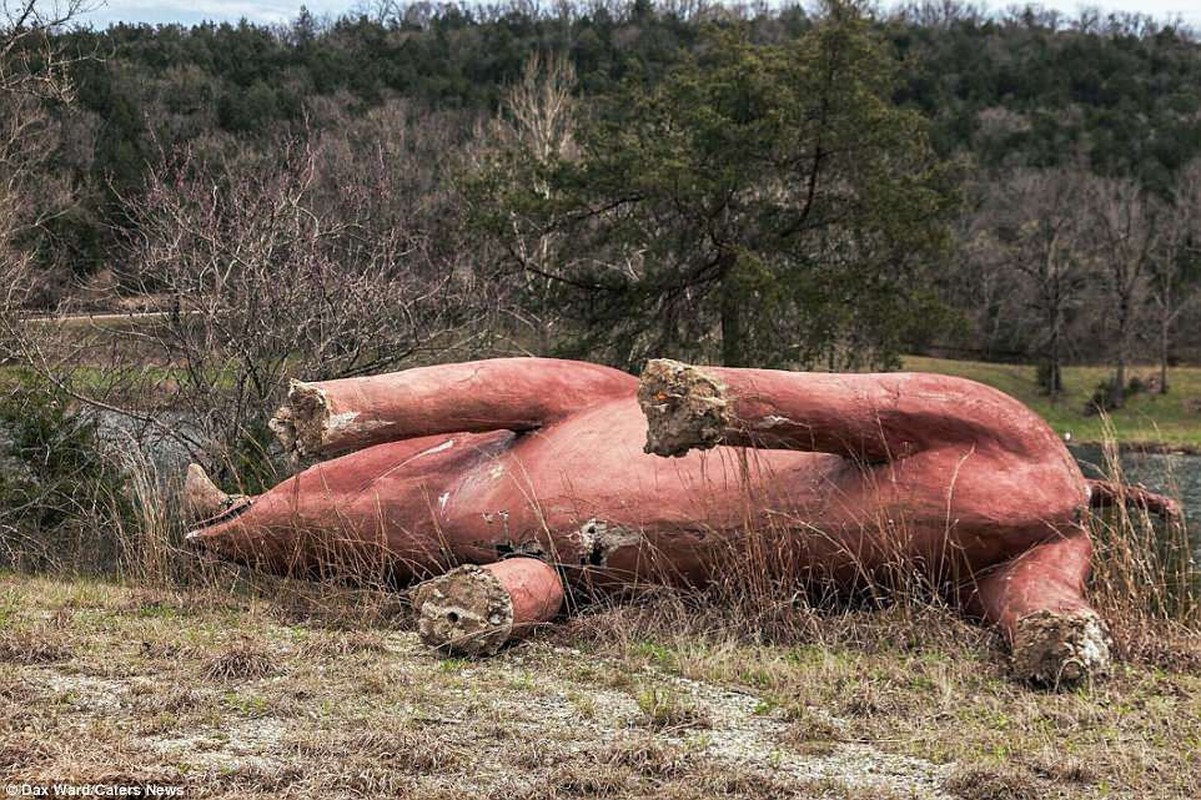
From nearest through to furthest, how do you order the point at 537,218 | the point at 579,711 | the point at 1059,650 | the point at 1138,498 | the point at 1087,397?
the point at 579,711 → the point at 1059,650 → the point at 1138,498 → the point at 537,218 → the point at 1087,397

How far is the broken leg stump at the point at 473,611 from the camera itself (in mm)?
5457

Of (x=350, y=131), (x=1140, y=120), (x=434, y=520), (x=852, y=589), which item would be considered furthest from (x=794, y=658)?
(x=1140, y=120)

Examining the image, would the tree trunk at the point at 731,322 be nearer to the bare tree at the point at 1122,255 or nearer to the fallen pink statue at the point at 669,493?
the fallen pink statue at the point at 669,493

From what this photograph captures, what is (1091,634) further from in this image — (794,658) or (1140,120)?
(1140,120)

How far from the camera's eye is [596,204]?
25.1 metres

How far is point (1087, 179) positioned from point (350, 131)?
3410 cm

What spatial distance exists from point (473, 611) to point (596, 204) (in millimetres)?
20164

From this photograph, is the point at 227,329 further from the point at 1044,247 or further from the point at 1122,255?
the point at 1122,255

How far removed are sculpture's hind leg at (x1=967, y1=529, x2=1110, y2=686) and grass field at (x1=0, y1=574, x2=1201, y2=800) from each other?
0.39ft

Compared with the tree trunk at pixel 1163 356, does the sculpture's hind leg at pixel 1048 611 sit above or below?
above

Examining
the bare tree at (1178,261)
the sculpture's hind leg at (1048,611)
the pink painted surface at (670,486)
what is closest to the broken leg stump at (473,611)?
the pink painted surface at (670,486)

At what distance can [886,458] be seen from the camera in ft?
19.2

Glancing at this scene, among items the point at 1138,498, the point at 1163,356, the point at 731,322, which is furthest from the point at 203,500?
the point at 1163,356

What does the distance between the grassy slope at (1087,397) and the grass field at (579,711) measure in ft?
87.9
